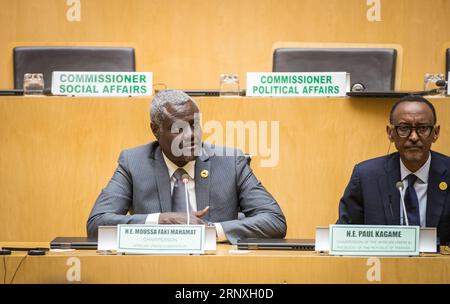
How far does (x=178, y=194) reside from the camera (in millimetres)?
3184

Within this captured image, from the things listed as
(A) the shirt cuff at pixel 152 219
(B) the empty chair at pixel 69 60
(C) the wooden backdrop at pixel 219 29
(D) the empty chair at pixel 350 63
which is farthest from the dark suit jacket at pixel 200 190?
(C) the wooden backdrop at pixel 219 29

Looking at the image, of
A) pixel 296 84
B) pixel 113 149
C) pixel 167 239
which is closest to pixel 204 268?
pixel 167 239

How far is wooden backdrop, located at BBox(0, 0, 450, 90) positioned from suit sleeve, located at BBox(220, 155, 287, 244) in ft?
5.88

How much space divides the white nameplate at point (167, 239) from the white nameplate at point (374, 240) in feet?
1.24

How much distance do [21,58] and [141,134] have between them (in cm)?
112

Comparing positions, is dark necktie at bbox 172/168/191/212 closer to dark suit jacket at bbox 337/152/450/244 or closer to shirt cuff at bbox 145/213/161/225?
shirt cuff at bbox 145/213/161/225

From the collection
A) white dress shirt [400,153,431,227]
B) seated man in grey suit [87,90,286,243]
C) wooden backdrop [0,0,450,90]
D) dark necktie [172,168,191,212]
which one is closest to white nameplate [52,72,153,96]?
seated man in grey suit [87,90,286,243]

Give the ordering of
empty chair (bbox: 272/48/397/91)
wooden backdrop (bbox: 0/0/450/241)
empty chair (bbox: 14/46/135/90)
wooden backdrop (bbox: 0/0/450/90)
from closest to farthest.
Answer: wooden backdrop (bbox: 0/0/450/241) < empty chair (bbox: 272/48/397/91) < empty chair (bbox: 14/46/135/90) < wooden backdrop (bbox: 0/0/450/90)

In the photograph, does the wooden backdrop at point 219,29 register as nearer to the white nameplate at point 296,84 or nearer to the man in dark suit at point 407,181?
the white nameplate at point 296,84

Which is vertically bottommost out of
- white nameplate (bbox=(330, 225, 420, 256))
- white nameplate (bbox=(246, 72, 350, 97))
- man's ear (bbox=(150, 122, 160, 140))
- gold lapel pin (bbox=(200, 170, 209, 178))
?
white nameplate (bbox=(330, 225, 420, 256))

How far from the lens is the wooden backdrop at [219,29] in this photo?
16.3 feet

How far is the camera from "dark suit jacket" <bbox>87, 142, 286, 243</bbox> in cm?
314
